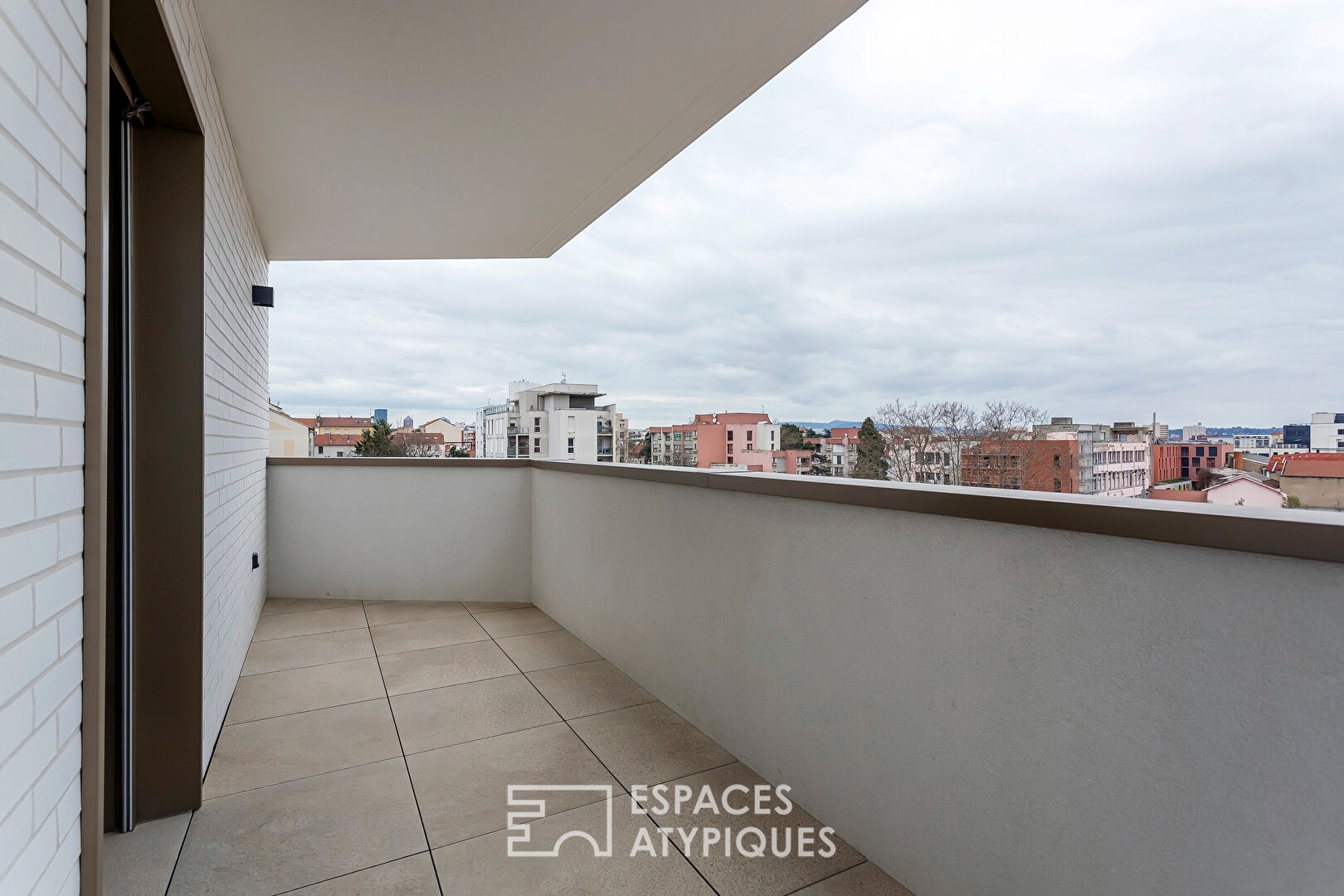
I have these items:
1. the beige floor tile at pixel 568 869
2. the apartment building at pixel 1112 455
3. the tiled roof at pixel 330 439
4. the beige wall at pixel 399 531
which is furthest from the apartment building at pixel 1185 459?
the tiled roof at pixel 330 439

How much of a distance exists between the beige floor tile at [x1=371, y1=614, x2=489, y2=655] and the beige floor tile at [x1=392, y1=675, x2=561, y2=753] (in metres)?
0.67

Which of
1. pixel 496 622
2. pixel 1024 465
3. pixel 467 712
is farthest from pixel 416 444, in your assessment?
pixel 1024 465

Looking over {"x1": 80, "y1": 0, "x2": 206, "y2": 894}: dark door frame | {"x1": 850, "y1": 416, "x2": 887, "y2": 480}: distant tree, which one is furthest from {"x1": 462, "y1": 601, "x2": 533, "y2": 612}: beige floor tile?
{"x1": 850, "y1": 416, "x2": 887, "y2": 480}: distant tree

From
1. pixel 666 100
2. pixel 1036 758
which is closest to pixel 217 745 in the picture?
pixel 1036 758

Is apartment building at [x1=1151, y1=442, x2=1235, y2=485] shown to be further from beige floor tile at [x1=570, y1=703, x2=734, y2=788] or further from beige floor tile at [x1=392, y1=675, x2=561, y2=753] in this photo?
beige floor tile at [x1=392, y1=675, x2=561, y2=753]

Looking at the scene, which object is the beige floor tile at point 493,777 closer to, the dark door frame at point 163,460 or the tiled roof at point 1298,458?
the dark door frame at point 163,460

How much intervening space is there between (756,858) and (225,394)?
7.91 feet

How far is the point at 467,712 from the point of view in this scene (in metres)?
2.66

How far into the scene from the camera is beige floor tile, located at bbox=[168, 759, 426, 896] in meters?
1.68

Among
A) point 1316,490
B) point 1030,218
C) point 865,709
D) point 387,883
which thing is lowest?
point 387,883

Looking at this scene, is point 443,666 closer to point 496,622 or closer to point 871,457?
point 496,622

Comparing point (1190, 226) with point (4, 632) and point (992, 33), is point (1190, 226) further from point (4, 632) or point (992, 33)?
point (4, 632)

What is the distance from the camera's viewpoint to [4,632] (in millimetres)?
857

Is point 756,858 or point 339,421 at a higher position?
point 339,421
